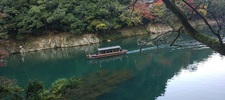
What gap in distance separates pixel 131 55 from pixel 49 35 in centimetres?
1700

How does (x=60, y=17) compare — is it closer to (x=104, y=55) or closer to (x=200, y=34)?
(x=104, y=55)

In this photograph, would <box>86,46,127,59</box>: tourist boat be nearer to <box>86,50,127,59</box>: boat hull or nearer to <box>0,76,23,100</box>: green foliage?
<box>86,50,127,59</box>: boat hull

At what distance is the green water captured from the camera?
19703 mm

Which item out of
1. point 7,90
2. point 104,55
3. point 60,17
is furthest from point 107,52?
point 7,90

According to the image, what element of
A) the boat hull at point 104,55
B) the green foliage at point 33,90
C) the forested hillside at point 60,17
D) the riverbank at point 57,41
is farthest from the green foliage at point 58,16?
the green foliage at point 33,90

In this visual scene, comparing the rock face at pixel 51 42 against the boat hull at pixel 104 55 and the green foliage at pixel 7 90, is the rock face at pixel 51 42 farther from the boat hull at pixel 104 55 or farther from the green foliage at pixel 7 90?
the green foliage at pixel 7 90

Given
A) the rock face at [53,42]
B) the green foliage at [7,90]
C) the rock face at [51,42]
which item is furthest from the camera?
the rock face at [53,42]

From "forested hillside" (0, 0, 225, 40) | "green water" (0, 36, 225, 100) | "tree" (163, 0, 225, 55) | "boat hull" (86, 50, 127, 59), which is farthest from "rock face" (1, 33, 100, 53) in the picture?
"tree" (163, 0, 225, 55)

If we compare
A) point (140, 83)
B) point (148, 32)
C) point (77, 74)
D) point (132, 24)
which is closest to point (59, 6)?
point (132, 24)

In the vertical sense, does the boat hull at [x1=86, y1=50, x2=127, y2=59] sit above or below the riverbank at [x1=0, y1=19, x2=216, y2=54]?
below

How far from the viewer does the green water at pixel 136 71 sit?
64.6 ft

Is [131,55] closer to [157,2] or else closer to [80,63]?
[80,63]

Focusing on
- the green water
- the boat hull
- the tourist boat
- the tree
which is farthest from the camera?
the tourist boat

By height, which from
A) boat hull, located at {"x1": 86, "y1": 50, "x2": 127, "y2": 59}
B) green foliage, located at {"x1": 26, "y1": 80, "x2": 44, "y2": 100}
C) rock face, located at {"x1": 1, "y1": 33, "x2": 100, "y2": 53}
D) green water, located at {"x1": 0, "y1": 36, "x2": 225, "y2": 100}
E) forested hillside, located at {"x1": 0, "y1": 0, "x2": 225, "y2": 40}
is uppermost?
forested hillside, located at {"x1": 0, "y1": 0, "x2": 225, "y2": 40}
